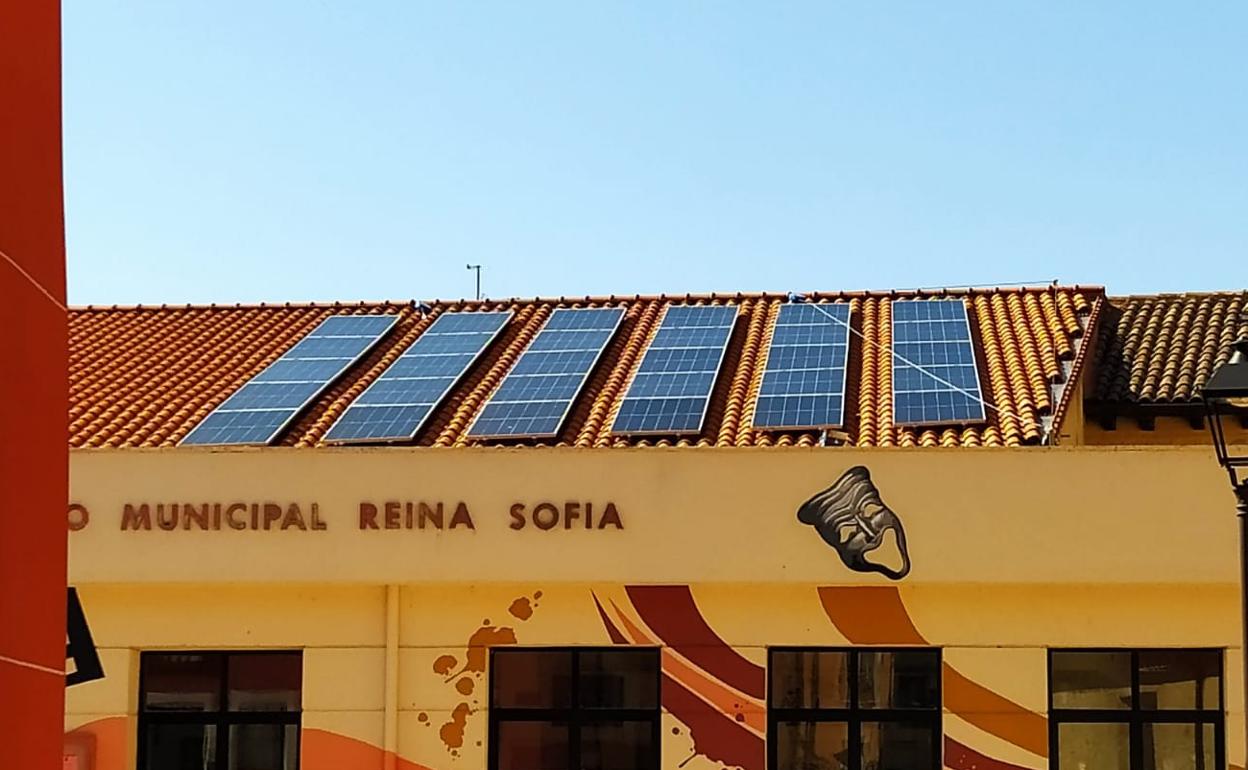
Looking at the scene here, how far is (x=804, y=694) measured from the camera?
18.1 m

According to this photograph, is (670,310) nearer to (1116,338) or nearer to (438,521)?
(1116,338)

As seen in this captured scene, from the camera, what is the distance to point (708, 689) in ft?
58.9

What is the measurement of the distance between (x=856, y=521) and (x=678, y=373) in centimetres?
404

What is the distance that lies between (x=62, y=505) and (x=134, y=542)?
10.5 metres

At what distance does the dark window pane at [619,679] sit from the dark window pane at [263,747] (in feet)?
9.04

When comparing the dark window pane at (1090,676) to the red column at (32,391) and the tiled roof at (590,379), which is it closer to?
the tiled roof at (590,379)

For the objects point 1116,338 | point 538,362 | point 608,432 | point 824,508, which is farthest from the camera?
point 1116,338

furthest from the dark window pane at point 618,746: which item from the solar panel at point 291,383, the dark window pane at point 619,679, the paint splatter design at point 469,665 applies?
the solar panel at point 291,383

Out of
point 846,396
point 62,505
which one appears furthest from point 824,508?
point 62,505

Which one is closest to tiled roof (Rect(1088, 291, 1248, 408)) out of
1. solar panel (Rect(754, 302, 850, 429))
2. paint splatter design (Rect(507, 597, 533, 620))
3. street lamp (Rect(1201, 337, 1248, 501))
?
solar panel (Rect(754, 302, 850, 429))

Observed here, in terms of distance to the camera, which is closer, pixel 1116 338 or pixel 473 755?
pixel 473 755

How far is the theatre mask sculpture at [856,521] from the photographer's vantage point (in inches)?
694

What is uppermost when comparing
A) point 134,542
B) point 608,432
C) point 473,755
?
point 608,432

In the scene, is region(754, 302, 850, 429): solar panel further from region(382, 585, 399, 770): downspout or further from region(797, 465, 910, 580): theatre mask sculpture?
region(382, 585, 399, 770): downspout
